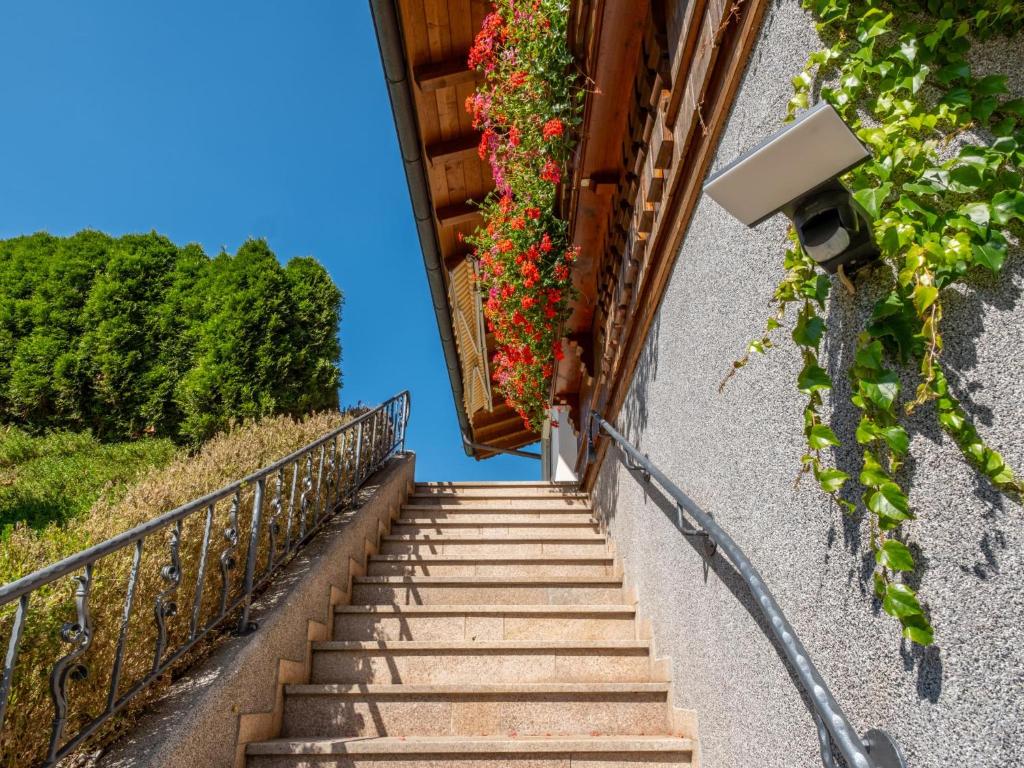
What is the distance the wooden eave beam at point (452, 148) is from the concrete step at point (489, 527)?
3.76 meters

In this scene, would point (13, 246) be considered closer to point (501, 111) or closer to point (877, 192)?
point (501, 111)

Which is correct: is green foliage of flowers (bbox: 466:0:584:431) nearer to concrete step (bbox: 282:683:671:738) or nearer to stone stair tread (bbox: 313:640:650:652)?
stone stair tread (bbox: 313:640:650:652)

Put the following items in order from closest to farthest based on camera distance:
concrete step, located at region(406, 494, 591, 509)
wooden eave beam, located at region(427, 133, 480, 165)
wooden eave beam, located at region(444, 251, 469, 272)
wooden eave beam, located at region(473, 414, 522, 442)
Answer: concrete step, located at region(406, 494, 591, 509), wooden eave beam, located at region(427, 133, 480, 165), wooden eave beam, located at region(444, 251, 469, 272), wooden eave beam, located at region(473, 414, 522, 442)

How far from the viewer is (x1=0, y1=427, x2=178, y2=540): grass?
15.9ft

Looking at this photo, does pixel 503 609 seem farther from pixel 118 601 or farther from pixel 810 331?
pixel 810 331

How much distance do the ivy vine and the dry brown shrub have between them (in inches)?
83.1

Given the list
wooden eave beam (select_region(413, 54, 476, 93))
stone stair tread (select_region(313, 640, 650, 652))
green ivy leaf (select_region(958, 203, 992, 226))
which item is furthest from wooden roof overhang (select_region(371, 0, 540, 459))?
green ivy leaf (select_region(958, 203, 992, 226))

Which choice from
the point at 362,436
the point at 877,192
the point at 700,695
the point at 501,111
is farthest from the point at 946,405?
the point at 362,436

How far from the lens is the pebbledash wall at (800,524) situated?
36.5 inches

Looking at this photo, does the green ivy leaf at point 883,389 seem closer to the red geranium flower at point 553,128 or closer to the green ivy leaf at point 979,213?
the green ivy leaf at point 979,213

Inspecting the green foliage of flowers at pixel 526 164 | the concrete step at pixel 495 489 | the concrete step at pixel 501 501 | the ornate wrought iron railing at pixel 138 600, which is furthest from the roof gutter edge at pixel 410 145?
the ornate wrought iron railing at pixel 138 600

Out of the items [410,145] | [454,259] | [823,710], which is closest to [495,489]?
[410,145]

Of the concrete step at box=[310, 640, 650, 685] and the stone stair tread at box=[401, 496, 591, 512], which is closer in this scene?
the concrete step at box=[310, 640, 650, 685]

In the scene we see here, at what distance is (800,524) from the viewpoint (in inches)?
58.2
